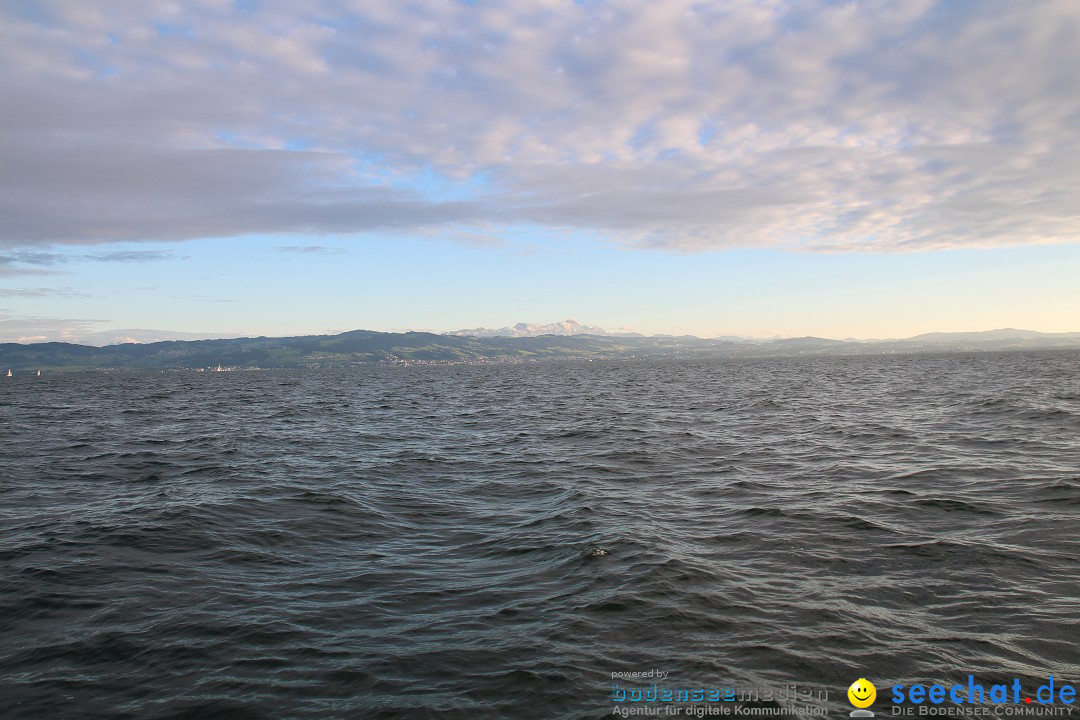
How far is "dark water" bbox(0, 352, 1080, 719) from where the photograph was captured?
27.8 ft

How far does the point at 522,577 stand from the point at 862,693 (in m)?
6.42

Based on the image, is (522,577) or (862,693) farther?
(522,577)

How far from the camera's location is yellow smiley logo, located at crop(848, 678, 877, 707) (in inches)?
310

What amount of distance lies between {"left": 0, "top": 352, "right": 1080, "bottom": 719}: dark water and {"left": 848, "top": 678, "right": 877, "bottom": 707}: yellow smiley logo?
146 mm

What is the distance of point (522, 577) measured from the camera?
12641 mm

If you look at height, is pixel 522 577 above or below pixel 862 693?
below

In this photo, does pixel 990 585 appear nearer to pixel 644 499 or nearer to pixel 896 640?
pixel 896 640

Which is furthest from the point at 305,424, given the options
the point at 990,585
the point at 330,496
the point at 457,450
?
the point at 990,585

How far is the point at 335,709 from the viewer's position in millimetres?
7859

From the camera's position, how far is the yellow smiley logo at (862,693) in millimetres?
7871

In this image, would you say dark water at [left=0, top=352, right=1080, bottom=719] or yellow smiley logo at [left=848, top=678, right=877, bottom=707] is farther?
dark water at [left=0, top=352, right=1080, bottom=719]

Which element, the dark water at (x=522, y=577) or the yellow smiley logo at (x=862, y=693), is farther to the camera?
the dark water at (x=522, y=577)

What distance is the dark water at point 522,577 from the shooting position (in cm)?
848

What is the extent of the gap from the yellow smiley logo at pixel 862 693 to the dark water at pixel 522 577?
15 centimetres
